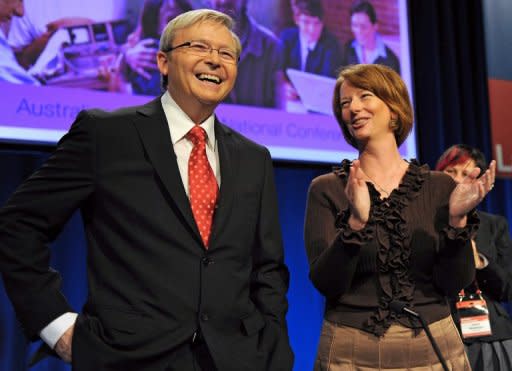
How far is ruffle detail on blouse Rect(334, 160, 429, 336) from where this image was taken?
1868 mm

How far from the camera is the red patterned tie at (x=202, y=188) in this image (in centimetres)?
161

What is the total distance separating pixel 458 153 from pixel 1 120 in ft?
6.87

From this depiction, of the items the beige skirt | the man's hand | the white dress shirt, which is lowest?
the beige skirt

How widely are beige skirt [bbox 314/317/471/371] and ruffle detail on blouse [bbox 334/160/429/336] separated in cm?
4

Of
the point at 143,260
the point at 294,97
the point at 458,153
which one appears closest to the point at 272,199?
the point at 143,260

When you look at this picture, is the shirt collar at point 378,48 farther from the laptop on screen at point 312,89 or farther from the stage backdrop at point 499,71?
the stage backdrop at point 499,71

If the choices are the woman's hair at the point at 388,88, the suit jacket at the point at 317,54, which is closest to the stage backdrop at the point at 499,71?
the suit jacket at the point at 317,54

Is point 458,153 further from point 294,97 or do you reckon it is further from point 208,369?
point 208,369

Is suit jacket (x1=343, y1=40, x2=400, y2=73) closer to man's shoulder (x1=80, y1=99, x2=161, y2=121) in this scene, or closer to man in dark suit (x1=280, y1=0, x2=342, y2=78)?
man in dark suit (x1=280, y1=0, x2=342, y2=78)

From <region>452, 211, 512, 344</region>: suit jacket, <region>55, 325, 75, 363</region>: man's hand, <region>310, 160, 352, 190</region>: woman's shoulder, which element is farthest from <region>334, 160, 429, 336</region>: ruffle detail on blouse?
<region>452, 211, 512, 344</region>: suit jacket

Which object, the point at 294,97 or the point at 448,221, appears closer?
the point at 448,221

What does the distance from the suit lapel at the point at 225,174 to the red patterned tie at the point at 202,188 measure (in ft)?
0.07

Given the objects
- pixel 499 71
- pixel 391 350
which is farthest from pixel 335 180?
pixel 499 71

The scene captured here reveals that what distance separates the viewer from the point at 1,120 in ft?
9.72
